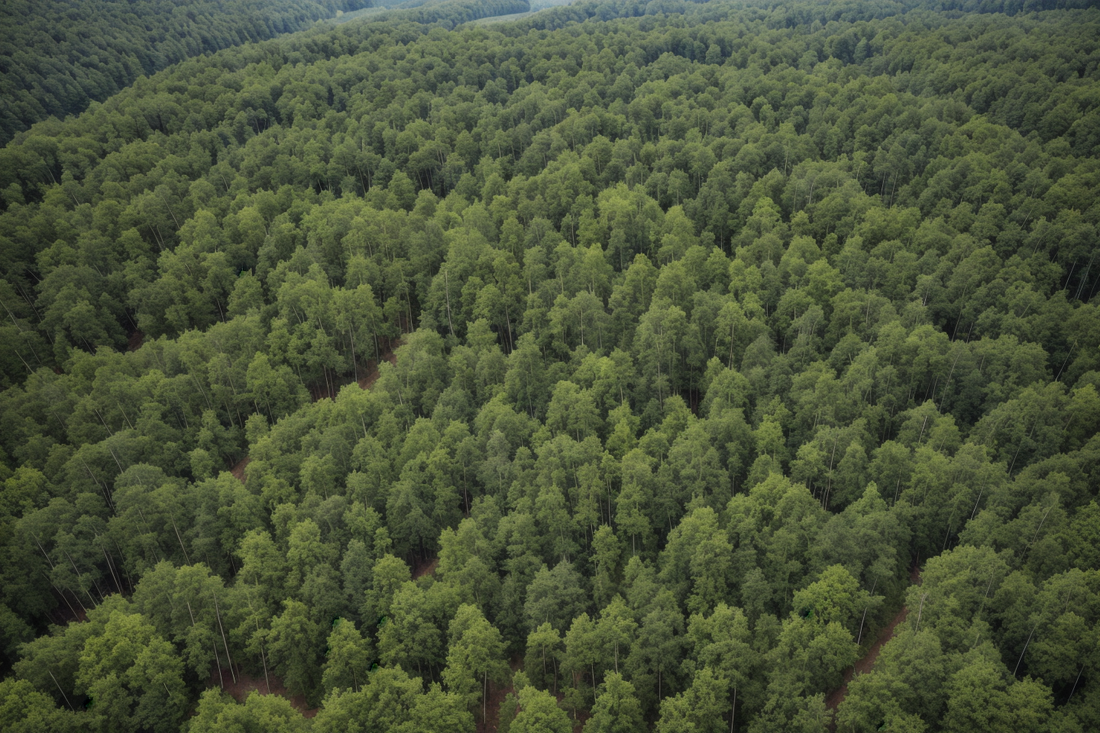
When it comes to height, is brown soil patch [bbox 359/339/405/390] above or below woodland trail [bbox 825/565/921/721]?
above

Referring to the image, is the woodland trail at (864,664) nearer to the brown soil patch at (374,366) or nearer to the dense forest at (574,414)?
the dense forest at (574,414)

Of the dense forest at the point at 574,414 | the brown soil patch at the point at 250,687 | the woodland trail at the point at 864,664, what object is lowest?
the brown soil patch at the point at 250,687

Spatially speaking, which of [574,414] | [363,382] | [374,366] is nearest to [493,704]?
[574,414]

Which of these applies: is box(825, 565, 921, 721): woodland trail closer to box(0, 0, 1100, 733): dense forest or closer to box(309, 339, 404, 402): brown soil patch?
box(0, 0, 1100, 733): dense forest

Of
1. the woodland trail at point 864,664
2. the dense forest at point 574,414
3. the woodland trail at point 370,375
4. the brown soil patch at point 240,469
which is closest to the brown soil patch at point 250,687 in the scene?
the dense forest at point 574,414

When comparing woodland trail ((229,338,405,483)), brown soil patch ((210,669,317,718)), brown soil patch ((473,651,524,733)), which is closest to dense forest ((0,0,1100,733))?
brown soil patch ((473,651,524,733))
